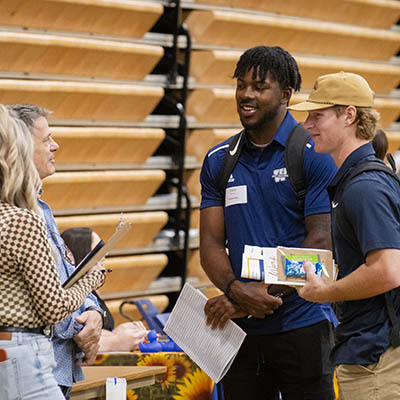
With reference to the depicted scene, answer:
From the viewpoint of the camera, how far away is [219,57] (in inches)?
174

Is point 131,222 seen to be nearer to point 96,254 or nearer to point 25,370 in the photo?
point 96,254

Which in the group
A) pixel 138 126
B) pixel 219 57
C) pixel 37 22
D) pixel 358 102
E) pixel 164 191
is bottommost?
pixel 164 191

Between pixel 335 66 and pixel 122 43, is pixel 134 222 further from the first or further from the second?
pixel 335 66

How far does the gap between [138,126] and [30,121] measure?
7.07 feet

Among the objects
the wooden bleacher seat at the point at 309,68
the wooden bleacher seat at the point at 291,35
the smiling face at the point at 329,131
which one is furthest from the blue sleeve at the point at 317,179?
the wooden bleacher seat at the point at 291,35

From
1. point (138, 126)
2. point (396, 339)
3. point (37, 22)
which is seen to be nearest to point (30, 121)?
point (396, 339)

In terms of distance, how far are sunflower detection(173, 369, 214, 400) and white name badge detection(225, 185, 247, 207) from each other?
75 centimetres

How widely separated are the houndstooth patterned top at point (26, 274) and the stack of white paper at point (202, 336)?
0.69 meters

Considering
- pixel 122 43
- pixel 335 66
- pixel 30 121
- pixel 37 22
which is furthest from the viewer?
pixel 335 66

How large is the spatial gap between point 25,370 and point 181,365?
1112 millimetres

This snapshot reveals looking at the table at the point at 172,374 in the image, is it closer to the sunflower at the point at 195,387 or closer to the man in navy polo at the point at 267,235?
the sunflower at the point at 195,387

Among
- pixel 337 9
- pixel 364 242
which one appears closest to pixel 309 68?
pixel 337 9

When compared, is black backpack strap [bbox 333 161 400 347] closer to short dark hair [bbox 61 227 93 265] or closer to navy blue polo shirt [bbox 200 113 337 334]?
navy blue polo shirt [bbox 200 113 337 334]

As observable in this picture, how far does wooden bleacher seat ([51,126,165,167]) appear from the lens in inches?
156
